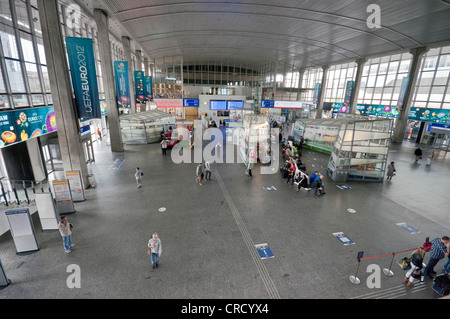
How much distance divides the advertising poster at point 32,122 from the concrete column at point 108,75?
19.1ft

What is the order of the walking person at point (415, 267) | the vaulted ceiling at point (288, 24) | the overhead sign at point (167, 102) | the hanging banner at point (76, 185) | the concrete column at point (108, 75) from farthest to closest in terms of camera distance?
the overhead sign at point (167, 102) → the concrete column at point (108, 75) → the vaulted ceiling at point (288, 24) → the hanging banner at point (76, 185) → the walking person at point (415, 267)

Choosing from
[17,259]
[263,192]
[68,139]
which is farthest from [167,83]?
[17,259]

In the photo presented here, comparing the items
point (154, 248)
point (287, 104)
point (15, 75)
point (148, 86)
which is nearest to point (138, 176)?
point (154, 248)

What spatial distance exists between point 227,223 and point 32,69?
13.0 meters

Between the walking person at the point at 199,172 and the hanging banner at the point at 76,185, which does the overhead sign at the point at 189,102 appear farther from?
the hanging banner at the point at 76,185

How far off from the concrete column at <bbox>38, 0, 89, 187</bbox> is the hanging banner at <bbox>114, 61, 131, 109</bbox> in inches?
348

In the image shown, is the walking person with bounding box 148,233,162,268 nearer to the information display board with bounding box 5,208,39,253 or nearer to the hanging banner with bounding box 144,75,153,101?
the information display board with bounding box 5,208,39,253

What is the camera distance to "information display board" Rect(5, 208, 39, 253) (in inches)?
234

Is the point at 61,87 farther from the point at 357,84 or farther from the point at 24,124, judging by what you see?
the point at 357,84

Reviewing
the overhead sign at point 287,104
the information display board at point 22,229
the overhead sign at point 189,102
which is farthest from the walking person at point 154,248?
the overhead sign at point 287,104

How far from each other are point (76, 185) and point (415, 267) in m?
12.1

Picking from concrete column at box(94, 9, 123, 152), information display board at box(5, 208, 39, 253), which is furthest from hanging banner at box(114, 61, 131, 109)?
information display board at box(5, 208, 39, 253)

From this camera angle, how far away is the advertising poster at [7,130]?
8.28 metres

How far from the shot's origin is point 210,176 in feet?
41.0
